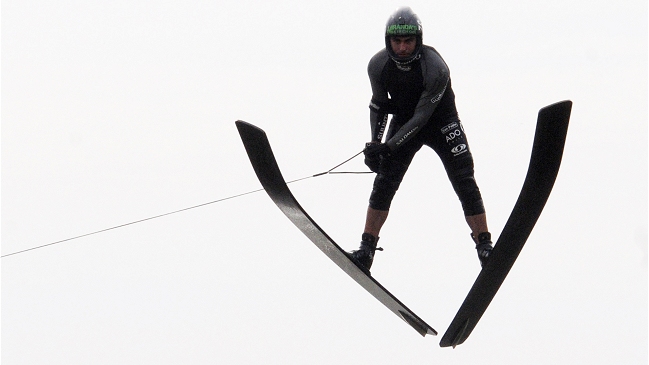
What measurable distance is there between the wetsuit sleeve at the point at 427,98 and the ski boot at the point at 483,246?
3.47ft

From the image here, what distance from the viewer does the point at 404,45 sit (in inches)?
328

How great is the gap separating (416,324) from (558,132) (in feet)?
7.18

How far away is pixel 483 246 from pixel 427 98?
133 cm

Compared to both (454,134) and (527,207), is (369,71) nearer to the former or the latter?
(454,134)

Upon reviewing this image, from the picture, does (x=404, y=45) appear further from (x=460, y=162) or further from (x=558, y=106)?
(x=558, y=106)

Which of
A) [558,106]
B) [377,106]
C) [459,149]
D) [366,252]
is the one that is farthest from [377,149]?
[558,106]

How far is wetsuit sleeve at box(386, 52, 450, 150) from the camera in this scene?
27.6 ft

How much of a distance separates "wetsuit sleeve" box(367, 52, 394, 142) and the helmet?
28cm

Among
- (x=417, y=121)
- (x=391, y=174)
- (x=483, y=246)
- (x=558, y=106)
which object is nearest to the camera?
(x=558, y=106)

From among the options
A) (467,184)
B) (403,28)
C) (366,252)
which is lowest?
(366,252)

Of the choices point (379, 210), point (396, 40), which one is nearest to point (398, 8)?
point (396, 40)

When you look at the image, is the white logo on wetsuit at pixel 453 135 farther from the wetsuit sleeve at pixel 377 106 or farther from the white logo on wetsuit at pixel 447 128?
the wetsuit sleeve at pixel 377 106

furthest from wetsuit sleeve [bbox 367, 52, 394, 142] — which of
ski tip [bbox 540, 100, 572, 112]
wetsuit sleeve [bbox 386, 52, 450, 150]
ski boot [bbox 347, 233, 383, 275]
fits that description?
ski tip [bbox 540, 100, 572, 112]

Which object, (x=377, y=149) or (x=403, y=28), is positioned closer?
(x=403, y=28)
